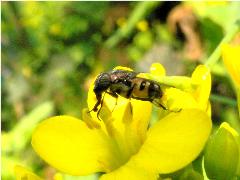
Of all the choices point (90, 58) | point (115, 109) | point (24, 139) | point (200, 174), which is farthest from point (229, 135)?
point (90, 58)

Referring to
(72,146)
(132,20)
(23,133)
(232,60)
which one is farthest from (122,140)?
(132,20)

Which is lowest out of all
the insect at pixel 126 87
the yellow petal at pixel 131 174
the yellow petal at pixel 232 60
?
the yellow petal at pixel 131 174

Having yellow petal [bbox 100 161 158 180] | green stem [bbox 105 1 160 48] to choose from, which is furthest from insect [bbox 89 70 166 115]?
green stem [bbox 105 1 160 48]

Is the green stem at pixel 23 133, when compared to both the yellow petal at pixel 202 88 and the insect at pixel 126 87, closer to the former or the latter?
the insect at pixel 126 87

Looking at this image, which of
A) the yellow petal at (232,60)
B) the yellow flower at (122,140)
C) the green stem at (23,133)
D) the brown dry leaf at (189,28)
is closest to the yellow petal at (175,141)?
the yellow flower at (122,140)

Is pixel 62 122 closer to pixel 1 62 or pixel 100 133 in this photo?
pixel 100 133

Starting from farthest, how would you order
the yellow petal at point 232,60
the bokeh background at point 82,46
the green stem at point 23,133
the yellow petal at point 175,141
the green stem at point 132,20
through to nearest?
the green stem at point 132,20
the bokeh background at point 82,46
the green stem at point 23,133
the yellow petal at point 232,60
the yellow petal at point 175,141
